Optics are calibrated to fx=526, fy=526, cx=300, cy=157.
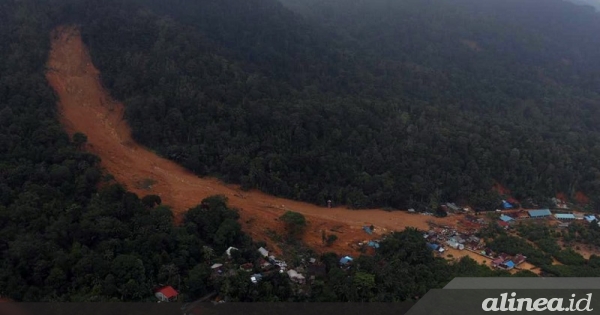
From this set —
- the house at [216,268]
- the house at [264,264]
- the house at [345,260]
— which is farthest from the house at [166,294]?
the house at [345,260]

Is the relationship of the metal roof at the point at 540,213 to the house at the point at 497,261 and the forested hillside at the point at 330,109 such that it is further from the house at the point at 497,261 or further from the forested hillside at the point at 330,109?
the house at the point at 497,261

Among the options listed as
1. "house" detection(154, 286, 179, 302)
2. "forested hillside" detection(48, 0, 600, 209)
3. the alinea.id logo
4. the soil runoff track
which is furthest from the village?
the alinea.id logo

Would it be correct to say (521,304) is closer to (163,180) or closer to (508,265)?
(508,265)

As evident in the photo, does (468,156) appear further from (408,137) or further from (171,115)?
(171,115)

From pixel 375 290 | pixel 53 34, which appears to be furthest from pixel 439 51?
pixel 375 290

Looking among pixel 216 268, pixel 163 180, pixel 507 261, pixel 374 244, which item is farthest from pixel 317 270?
pixel 163 180

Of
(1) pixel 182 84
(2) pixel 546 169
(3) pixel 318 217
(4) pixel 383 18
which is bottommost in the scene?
(3) pixel 318 217
